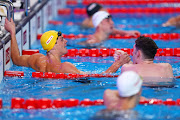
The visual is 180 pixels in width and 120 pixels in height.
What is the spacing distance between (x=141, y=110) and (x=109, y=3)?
24.6 ft

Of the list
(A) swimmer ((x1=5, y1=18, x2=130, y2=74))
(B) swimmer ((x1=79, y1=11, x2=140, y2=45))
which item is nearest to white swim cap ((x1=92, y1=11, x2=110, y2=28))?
(B) swimmer ((x1=79, y1=11, x2=140, y2=45))

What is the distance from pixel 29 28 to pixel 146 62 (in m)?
2.80

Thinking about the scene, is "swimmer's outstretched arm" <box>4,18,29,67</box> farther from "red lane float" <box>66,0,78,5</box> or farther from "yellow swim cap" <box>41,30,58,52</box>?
"red lane float" <box>66,0,78,5</box>

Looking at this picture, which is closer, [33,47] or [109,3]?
[33,47]

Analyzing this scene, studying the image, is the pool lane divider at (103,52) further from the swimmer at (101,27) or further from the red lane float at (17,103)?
the red lane float at (17,103)

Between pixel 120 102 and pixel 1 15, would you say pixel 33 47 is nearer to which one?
pixel 1 15

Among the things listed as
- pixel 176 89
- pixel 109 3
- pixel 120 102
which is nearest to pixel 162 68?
pixel 176 89

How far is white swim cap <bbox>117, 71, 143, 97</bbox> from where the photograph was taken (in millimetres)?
3723

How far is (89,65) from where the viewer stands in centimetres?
607

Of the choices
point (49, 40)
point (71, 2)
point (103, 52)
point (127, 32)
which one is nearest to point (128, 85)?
point (49, 40)

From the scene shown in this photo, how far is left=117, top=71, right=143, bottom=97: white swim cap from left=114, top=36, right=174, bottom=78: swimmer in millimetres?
1012

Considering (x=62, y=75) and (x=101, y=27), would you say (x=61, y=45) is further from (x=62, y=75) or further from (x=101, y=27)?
(x=101, y=27)

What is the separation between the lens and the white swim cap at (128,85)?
372cm

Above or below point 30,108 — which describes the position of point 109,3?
above
